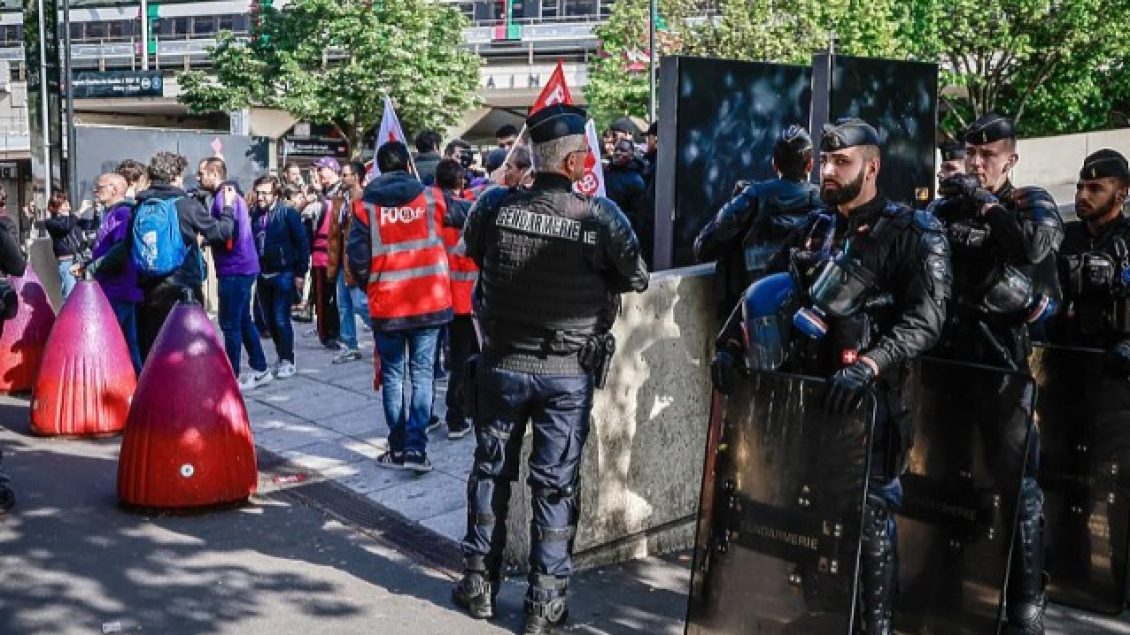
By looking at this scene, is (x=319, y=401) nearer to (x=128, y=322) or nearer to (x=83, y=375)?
(x=128, y=322)

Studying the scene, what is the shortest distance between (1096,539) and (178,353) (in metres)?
4.57

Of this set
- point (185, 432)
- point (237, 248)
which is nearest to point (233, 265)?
point (237, 248)

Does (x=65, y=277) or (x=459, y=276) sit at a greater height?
(x=459, y=276)

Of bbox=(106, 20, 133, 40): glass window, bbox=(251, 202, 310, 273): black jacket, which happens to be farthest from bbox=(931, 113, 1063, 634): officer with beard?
bbox=(106, 20, 133, 40): glass window

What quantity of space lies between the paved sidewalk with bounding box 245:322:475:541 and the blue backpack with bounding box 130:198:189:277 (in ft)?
4.20

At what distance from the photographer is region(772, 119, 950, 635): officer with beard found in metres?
4.00

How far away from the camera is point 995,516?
4395 mm

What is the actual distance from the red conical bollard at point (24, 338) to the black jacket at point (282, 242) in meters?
1.86

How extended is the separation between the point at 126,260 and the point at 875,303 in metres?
6.54

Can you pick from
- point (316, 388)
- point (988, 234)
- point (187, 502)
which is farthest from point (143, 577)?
point (316, 388)

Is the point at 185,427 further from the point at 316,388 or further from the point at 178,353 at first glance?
the point at 316,388

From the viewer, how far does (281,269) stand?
10.8 m

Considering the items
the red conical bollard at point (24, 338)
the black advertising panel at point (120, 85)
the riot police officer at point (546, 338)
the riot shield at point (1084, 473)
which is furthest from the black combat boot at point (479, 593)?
the black advertising panel at point (120, 85)

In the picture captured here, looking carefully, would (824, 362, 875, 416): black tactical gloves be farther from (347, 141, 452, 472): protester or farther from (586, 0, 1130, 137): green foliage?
(586, 0, 1130, 137): green foliage
